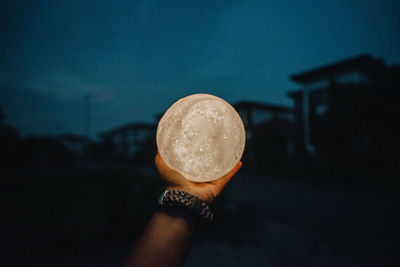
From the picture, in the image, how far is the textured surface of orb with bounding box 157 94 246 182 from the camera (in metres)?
1.54

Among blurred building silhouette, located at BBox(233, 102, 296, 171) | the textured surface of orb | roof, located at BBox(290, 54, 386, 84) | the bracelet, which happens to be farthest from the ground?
roof, located at BBox(290, 54, 386, 84)

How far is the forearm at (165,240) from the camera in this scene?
1076 mm

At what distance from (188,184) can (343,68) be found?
20809mm

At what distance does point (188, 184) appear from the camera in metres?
1.50

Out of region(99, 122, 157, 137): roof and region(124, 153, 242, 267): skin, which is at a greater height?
region(124, 153, 242, 267): skin

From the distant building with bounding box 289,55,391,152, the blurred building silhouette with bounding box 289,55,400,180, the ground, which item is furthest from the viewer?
the distant building with bounding box 289,55,391,152

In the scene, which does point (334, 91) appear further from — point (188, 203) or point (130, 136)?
point (130, 136)

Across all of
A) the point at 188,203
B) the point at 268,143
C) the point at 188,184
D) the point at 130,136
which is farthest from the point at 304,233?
the point at 130,136

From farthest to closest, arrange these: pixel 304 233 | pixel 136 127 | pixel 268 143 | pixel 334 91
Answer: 1. pixel 136 127
2. pixel 268 143
3. pixel 334 91
4. pixel 304 233

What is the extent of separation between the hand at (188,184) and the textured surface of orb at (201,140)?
0.04 m

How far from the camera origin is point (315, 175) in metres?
11.4

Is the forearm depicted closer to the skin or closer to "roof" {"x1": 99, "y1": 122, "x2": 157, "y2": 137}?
the skin

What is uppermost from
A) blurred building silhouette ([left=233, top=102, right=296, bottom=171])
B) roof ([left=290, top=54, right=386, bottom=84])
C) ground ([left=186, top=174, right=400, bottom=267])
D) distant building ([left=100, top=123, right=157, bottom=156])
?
roof ([left=290, top=54, right=386, bottom=84])

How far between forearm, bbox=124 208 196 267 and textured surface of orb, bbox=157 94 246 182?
38 centimetres
